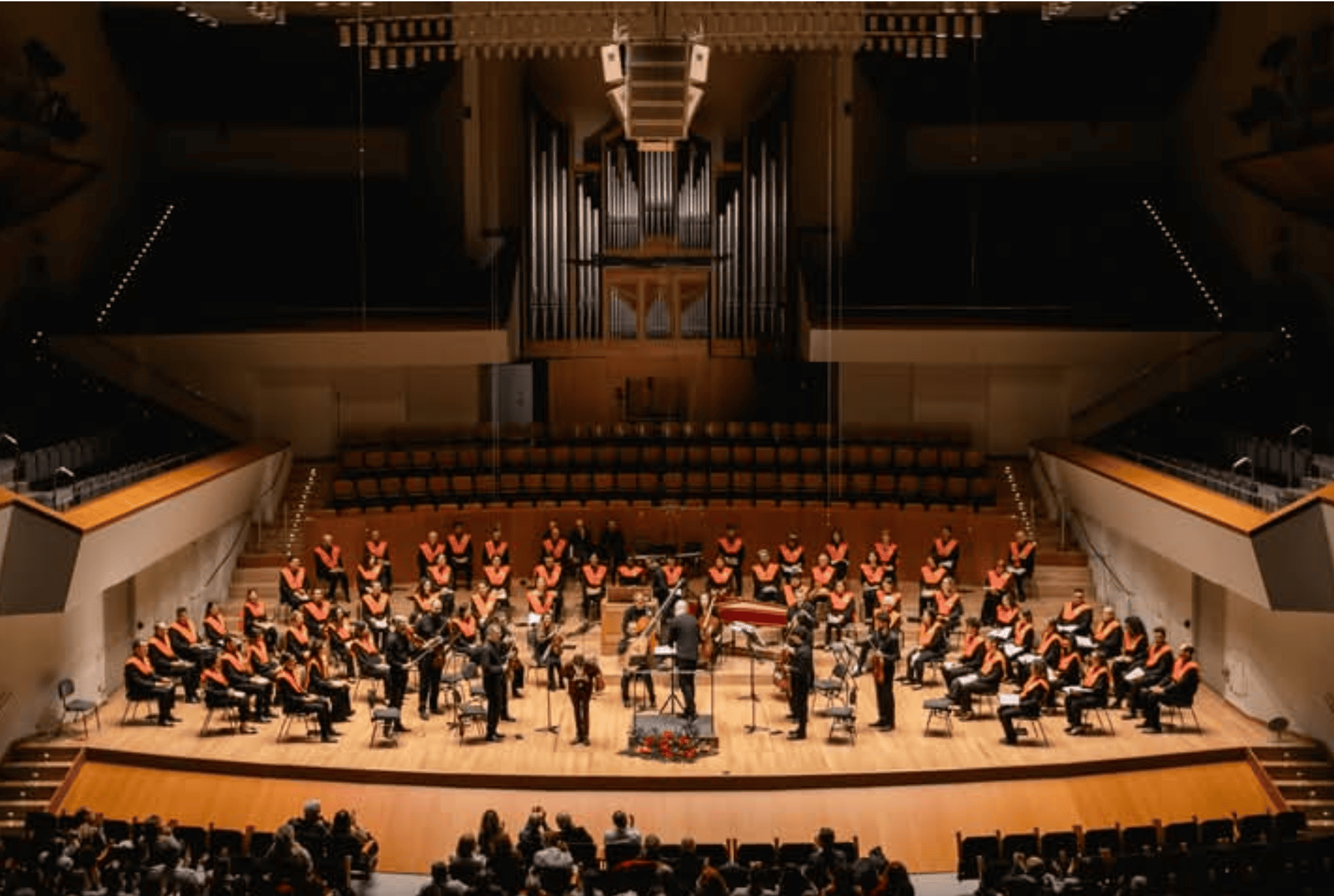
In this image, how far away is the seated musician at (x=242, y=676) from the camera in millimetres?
14375

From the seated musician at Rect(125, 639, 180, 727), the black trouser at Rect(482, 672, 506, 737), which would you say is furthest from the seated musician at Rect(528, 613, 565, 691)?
the seated musician at Rect(125, 639, 180, 727)

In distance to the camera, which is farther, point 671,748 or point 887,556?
point 887,556

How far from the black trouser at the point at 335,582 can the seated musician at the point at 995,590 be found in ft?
22.3

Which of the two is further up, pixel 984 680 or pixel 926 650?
pixel 926 650

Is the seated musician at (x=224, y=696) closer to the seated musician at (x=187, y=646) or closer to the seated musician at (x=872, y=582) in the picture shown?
the seated musician at (x=187, y=646)

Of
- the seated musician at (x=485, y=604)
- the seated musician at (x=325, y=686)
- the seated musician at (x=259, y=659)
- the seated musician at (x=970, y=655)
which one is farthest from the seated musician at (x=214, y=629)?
the seated musician at (x=970, y=655)

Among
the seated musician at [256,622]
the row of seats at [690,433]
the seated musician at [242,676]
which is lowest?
the seated musician at [242,676]

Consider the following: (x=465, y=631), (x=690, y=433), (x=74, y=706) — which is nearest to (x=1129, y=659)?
(x=465, y=631)

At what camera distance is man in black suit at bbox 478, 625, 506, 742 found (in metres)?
14.0

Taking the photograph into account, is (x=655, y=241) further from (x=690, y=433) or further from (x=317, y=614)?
(x=317, y=614)

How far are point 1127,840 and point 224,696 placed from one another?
7452mm

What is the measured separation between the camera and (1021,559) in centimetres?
1780

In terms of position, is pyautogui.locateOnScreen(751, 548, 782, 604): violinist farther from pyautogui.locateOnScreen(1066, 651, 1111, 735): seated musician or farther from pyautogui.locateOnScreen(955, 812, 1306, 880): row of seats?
pyautogui.locateOnScreen(955, 812, 1306, 880): row of seats

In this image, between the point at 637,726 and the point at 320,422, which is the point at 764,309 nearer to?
the point at 320,422
